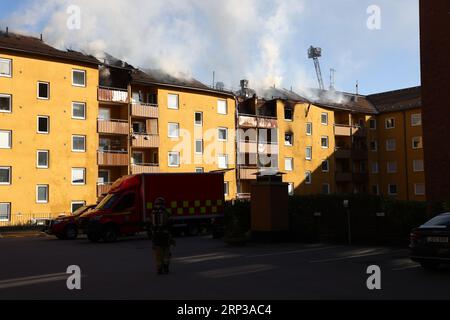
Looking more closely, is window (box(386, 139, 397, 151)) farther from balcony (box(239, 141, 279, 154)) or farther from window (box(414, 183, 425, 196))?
balcony (box(239, 141, 279, 154))

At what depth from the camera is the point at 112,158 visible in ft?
150

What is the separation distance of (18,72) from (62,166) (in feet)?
25.3

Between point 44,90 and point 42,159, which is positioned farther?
point 44,90

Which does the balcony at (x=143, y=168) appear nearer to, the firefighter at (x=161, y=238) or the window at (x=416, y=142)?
the window at (x=416, y=142)

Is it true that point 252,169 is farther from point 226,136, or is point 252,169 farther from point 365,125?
point 365,125

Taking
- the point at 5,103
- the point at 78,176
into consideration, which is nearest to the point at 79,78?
the point at 5,103

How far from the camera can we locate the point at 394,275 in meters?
12.2

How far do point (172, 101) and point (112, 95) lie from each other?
6371 mm

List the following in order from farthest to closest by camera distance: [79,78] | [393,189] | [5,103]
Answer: [393,189] → [79,78] → [5,103]

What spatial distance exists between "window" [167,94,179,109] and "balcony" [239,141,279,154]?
7991 mm

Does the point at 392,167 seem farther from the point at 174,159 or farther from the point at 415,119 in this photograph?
the point at 174,159

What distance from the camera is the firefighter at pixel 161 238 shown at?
1270 centimetres

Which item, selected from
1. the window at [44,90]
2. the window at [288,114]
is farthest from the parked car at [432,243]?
the window at [288,114]
